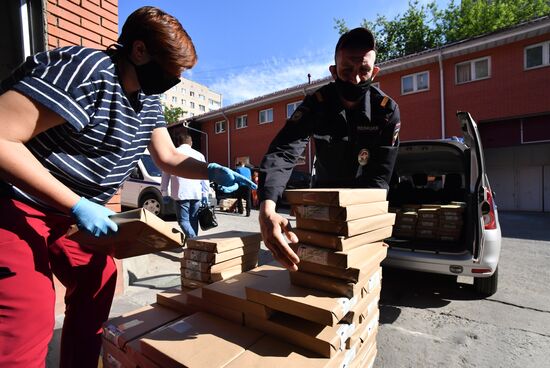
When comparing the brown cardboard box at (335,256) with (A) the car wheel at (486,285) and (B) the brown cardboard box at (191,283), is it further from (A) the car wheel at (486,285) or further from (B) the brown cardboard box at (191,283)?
(A) the car wheel at (486,285)

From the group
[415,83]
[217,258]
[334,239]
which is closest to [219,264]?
[217,258]

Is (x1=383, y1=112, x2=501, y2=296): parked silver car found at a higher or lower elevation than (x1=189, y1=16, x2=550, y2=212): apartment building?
lower

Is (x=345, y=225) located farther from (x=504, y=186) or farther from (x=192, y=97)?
(x=192, y=97)

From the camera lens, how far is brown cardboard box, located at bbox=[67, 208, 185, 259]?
4.02 feet

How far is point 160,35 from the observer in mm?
1344

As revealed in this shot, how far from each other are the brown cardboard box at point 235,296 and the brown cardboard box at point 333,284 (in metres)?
0.20

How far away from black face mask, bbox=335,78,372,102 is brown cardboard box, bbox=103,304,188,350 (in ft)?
5.55

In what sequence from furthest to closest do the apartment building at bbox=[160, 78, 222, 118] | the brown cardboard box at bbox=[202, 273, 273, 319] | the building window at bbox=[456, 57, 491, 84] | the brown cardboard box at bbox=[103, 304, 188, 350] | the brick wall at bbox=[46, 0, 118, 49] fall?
1. the apartment building at bbox=[160, 78, 222, 118]
2. the building window at bbox=[456, 57, 491, 84]
3. the brick wall at bbox=[46, 0, 118, 49]
4. the brown cardboard box at bbox=[103, 304, 188, 350]
5. the brown cardboard box at bbox=[202, 273, 273, 319]

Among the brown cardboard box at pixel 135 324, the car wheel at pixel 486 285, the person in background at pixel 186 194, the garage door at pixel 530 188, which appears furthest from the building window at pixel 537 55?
the brown cardboard box at pixel 135 324

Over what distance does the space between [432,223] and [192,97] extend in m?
71.3

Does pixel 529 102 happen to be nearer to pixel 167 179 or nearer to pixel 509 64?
pixel 509 64

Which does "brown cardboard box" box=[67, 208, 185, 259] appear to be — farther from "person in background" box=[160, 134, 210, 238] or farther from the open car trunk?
"person in background" box=[160, 134, 210, 238]

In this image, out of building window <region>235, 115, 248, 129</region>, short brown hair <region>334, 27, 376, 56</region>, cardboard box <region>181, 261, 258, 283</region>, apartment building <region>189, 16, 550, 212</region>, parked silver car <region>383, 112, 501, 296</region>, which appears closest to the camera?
short brown hair <region>334, 27, 376, 56</region>

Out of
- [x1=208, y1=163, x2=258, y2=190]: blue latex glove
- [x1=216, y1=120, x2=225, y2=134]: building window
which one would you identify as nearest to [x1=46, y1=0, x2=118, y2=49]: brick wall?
[x1=208, y1=163, x2=258, y2=190]: blue latex glove
